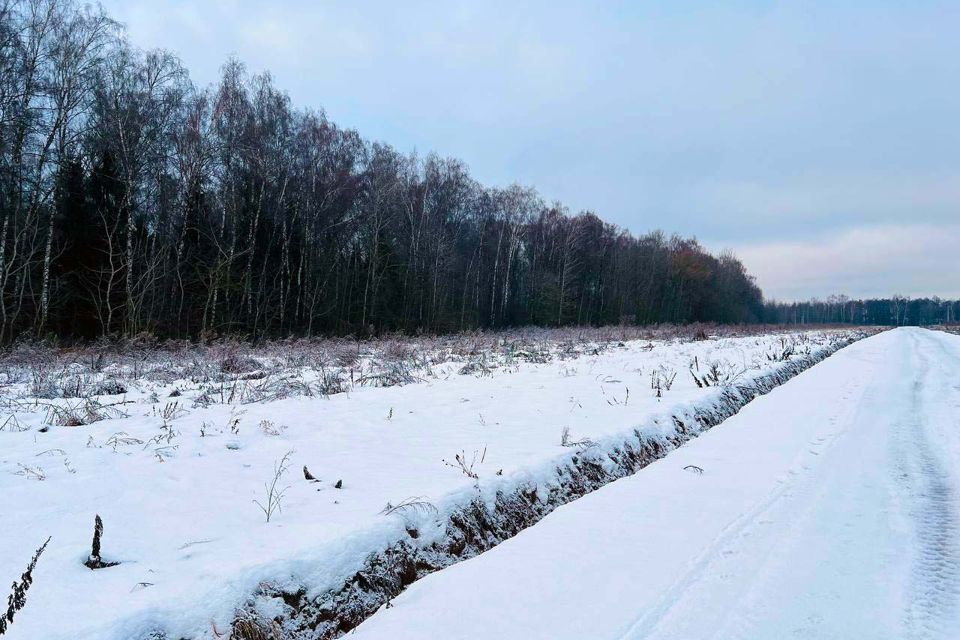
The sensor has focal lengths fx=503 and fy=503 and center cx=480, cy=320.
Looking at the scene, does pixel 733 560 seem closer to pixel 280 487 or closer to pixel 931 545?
pixel 931 545

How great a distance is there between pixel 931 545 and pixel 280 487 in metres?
4.38

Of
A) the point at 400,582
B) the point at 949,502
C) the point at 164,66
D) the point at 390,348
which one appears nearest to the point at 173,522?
the point at 400,582

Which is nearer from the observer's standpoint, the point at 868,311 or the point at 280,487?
the point at 280,487

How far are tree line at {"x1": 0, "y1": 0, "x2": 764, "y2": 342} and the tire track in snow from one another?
20.2 metres

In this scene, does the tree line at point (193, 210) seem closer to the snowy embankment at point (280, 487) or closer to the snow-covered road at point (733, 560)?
the snowy embankment at point (280, 487)

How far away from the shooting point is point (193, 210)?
2209 cm

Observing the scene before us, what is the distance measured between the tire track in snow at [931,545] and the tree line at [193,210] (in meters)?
20.2

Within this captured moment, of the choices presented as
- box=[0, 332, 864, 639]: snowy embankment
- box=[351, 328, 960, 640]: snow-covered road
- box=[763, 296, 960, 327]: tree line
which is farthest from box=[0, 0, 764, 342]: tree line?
box=[763, 296, 960, 327]: tree line

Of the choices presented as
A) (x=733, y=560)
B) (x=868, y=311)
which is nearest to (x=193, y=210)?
(x=733, y=560)

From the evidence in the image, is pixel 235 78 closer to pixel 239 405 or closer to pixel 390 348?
pixel 390 348

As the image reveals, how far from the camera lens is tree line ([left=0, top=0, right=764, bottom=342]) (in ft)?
54.4

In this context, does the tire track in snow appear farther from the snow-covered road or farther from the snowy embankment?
the snowy embankment

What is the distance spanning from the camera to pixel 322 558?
8.84 ft

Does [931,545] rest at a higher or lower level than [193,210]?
lower
